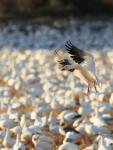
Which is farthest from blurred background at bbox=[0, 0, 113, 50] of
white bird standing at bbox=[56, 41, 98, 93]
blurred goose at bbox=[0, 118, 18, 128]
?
white bird standing at bbox=[56, 41, 98, 93]

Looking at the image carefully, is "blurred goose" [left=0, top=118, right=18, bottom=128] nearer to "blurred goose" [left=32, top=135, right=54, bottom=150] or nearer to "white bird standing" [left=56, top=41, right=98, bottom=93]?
"blurred goose" [left=32, top=135, right=54, bottom=150]

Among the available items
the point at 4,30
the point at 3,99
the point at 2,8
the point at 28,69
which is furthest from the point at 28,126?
the point at 2,8

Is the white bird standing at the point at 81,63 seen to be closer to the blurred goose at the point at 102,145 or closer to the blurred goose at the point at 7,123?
the blurred goose at the point at 102,145

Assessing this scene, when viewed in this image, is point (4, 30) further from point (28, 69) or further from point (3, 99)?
point (3, 99)

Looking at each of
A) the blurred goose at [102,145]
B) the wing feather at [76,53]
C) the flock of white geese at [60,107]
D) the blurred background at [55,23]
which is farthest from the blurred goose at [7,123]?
the blurred background at [55,23]

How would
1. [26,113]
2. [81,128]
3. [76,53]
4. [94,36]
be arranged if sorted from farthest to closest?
[94,36] < [26,113] < [81,128] < [76,53]
